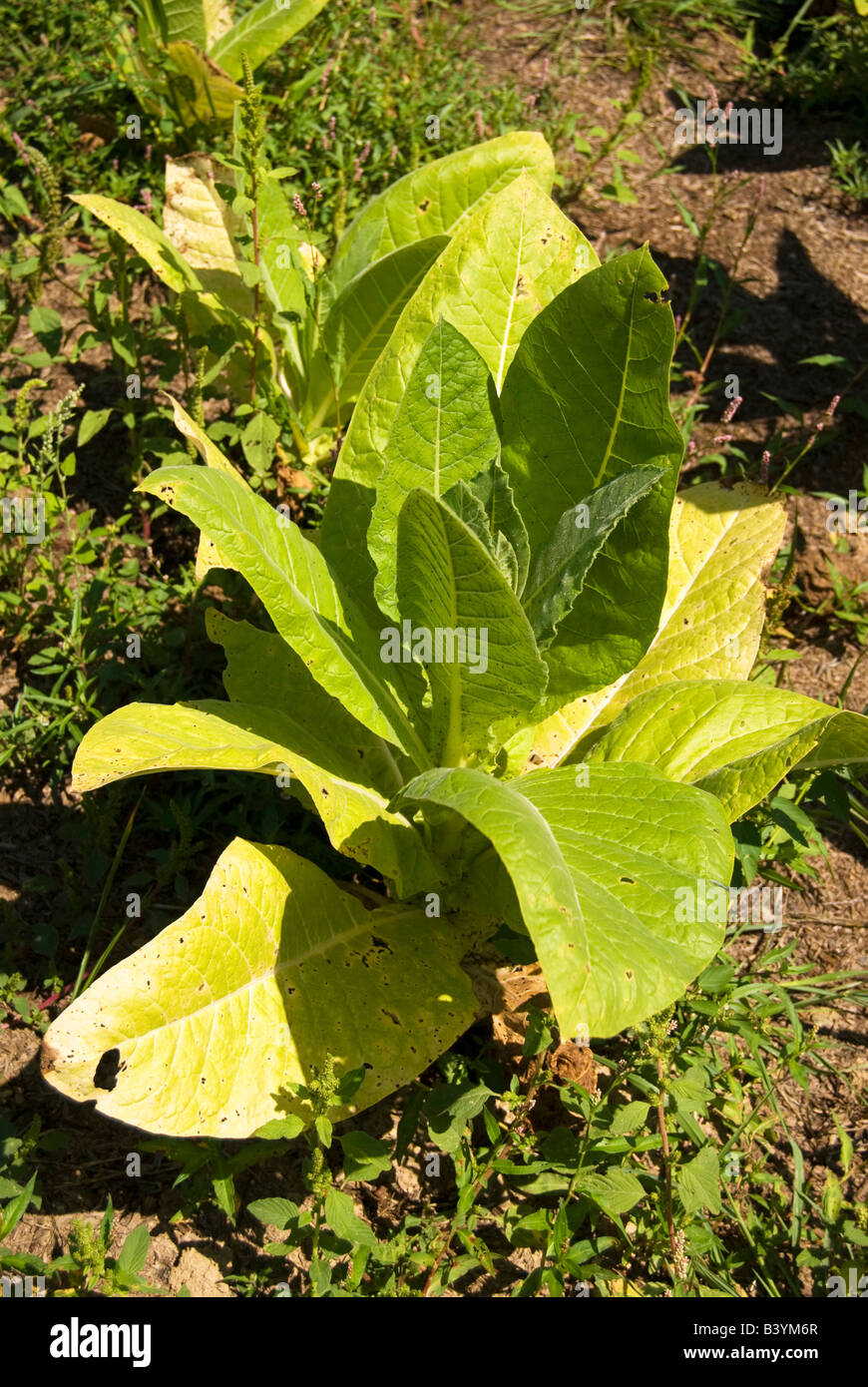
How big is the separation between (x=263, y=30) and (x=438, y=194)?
3.67 ft

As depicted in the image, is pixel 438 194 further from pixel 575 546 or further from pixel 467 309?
pixel 575 546

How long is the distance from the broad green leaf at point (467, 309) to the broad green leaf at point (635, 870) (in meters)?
0.71

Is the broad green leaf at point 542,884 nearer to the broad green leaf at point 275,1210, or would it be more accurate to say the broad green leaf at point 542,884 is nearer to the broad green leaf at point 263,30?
the broad green leaf at point 275,1210

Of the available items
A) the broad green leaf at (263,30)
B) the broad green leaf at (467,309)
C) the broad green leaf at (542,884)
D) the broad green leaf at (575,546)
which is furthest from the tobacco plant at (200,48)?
the broad green leaf at (542,884)

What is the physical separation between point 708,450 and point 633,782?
196cm

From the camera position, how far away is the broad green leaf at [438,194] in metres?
2.95

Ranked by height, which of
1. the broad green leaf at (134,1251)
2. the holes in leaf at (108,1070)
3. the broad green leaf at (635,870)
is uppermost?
the broad green leaf at (635,870)

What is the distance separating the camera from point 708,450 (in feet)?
12.0

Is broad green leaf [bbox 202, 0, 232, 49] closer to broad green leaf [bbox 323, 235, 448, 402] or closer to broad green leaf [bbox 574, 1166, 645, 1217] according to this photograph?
broad green leaf [bbox 323, 235, 448, 402]

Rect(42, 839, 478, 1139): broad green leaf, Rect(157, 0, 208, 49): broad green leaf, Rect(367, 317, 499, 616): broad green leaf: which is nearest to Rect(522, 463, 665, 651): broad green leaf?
Rect(367, 317, 499, 616): broad green leaf

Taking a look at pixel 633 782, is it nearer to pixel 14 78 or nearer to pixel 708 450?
pixel 708 450

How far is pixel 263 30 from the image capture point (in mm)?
3582

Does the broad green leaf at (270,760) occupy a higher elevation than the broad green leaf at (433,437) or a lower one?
lower

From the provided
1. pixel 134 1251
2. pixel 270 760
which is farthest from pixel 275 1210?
pixel 270 760
